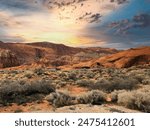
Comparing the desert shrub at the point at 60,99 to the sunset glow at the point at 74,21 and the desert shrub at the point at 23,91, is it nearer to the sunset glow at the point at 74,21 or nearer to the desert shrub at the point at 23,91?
the desert shrub at the point at 23,91

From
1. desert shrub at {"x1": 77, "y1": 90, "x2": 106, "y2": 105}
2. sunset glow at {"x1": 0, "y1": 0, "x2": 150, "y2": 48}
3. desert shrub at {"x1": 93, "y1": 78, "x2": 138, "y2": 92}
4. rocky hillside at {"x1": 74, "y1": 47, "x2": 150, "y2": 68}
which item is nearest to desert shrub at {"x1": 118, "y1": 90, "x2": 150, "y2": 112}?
desert shrub at {"x1": 77, "y1": 90, "x2": 106, "y2": 105}

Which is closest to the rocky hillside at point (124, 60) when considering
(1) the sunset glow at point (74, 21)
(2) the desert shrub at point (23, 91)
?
(1) the sunset glow at point (74, 21)

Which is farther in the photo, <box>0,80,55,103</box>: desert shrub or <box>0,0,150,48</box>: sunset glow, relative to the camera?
<box>0,0,150,48</box>: sunset glow

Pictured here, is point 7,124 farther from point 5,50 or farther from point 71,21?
point 5,50

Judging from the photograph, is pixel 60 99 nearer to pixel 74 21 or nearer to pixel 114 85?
pixel 114 85

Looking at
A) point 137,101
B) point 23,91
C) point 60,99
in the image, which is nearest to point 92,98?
point 60,99

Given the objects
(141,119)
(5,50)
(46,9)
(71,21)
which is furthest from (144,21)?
(5,50)

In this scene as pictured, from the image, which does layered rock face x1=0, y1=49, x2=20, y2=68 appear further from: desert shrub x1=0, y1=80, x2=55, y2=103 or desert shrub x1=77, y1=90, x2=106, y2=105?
desert shrub x1=77, y1=90, x2=106, y2=105
